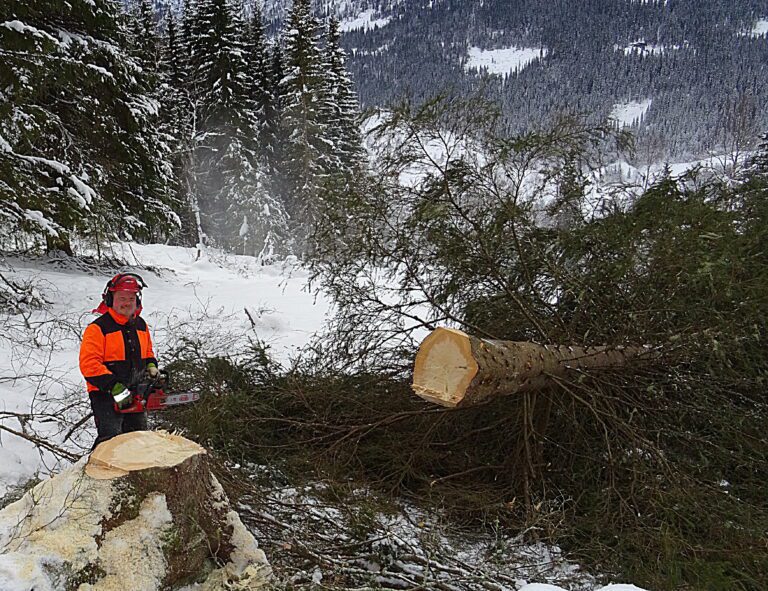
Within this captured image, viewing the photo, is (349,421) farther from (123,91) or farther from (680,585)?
(123,91)

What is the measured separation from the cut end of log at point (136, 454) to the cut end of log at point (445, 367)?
3.75ft

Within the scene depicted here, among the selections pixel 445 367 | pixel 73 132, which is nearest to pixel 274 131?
pixel 73 132

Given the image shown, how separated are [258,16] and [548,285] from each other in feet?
68.2

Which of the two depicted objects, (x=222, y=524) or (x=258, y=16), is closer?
(x=222, y=524)

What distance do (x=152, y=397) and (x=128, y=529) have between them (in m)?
1.68

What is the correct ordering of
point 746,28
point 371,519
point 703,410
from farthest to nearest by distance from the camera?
1. point 746,28
2. point 703,410
3. point 371,519

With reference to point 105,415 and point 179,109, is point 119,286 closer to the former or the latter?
point 105,415

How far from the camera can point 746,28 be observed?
390 ft

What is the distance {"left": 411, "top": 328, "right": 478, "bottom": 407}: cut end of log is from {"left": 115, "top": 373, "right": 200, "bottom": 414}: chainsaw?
1.74 meters

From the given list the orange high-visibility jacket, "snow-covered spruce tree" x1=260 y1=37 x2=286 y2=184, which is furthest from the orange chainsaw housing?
"snow-covered spruce tree" x1=260 y1=37 x2=286 y2=184

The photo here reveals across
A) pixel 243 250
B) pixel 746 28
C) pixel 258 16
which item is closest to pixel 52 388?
pixel 243 250

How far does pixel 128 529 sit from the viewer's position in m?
1.66

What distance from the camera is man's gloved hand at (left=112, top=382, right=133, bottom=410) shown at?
282 cm

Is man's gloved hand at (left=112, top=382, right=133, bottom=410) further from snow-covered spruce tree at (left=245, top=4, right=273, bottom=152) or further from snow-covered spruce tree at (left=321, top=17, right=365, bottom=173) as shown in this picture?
snow-covered spruce tree at (left=245, top=4, right=273, bottom=152)
